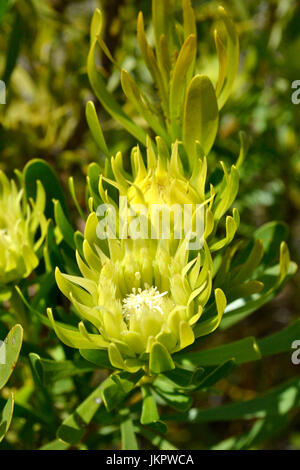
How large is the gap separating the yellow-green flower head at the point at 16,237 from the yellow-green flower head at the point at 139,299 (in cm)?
11

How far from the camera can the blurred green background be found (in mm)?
1101

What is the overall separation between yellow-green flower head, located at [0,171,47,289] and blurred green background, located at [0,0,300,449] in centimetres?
31

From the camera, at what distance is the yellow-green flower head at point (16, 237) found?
0.69 meters

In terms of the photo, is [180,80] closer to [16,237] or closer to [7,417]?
[16,237]

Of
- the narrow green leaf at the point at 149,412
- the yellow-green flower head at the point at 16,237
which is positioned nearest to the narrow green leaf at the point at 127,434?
the narrow green leaf at the point at 149,412

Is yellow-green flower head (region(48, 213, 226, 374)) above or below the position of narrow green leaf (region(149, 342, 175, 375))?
above

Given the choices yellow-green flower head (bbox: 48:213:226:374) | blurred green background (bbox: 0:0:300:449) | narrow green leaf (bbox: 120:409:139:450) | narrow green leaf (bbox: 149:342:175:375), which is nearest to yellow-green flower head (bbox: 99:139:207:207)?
yellow-green flower head (bbox: 48:213:226:374)

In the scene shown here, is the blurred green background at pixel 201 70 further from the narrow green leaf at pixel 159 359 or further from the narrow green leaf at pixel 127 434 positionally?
the narrow green leaf at pixel 159 359

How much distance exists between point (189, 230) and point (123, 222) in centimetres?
8

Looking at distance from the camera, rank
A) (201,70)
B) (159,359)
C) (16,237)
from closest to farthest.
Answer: (159,359) < (16,237) < (201,70)

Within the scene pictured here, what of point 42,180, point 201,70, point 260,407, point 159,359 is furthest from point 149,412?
point 201,70

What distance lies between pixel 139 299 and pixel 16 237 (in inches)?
7.6

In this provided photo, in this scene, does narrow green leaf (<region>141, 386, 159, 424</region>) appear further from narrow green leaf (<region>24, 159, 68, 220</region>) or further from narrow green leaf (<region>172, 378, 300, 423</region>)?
narrow green leaf (<region>24, 159, 68, 220</region>)

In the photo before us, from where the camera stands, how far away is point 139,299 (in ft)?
2.04
